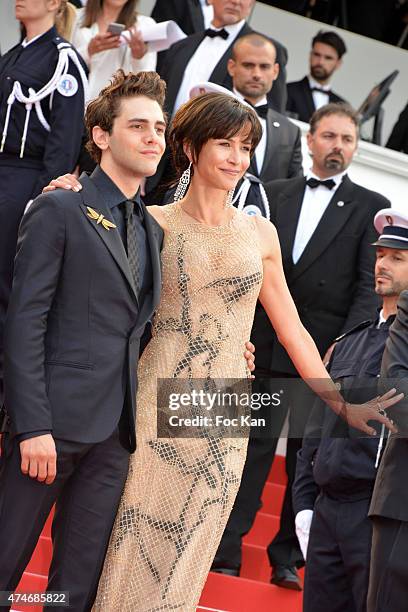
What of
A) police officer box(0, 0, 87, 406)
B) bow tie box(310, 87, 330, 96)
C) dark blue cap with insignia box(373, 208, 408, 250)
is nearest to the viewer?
dark blue cap with insignia box(373, 208, 408, 250)

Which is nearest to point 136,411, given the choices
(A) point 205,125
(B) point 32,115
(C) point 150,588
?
(C) point 150,588

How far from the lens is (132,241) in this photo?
3604mm

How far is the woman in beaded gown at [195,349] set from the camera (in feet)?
11.8

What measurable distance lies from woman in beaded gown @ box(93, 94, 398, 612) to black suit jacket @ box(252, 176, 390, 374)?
210 centimetres

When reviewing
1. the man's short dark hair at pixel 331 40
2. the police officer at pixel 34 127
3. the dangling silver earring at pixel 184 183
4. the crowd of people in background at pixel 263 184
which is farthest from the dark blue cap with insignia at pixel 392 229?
the man's short dark hair at pixel 331 40

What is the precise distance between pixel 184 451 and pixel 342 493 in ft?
3.50

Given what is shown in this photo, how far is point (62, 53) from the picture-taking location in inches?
237

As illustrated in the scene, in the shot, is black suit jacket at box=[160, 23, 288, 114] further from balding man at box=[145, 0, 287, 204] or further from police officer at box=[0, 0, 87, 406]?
police officer at box=[0, 0, 87, 406]

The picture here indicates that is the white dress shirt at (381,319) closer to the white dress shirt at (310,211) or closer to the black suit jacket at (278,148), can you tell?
the white dress shirt at (310,211)

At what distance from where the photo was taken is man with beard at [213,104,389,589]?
5801mm

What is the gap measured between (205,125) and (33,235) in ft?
2.44

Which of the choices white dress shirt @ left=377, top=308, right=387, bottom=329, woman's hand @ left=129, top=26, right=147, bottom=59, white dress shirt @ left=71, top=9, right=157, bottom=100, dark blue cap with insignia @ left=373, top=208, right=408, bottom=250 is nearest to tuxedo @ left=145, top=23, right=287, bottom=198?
white dress shirt @ left=71, top=9, right=157, bottom=100

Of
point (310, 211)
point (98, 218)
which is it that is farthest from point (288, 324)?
point (310, 211)

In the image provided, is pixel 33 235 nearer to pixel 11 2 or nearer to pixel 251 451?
pixel 251 451
